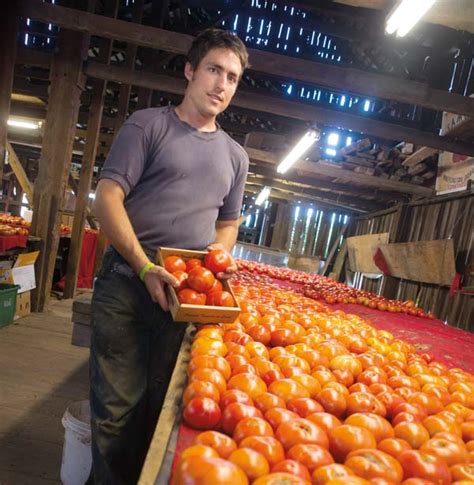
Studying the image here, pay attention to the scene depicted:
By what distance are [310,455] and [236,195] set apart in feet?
6.50

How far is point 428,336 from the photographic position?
14.4ft

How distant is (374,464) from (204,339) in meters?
1.13

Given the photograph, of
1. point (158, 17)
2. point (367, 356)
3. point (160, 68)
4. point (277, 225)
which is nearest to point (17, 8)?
point (158, 17)

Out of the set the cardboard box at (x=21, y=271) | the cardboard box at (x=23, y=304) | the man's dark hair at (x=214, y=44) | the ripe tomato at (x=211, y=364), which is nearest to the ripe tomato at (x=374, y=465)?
the ripe tomato at (x=211, y=364)

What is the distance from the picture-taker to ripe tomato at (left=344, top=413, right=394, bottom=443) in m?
1.57

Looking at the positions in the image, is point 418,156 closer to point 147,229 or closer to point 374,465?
point 147,229

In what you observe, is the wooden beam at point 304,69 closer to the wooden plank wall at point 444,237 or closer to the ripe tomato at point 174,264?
the wooden plank wall at point 444,237

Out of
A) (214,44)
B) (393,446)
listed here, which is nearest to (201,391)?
(393,446)

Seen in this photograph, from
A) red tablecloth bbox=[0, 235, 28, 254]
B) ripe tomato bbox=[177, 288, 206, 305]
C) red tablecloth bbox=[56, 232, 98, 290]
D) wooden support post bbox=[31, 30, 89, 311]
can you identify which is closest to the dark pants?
ripe tomato bbox=[177, 288, 206, 305]

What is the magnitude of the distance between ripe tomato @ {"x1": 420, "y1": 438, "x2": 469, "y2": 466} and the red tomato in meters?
0.37

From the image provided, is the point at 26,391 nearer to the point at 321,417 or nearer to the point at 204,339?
the point at 204,339

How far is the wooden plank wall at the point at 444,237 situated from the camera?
747cm

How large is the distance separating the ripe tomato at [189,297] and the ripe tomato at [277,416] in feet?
2.63

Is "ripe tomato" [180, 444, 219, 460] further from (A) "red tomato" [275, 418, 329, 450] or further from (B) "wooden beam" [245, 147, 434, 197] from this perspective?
(B) "wooden beam" [245, 147, 434, 197]
